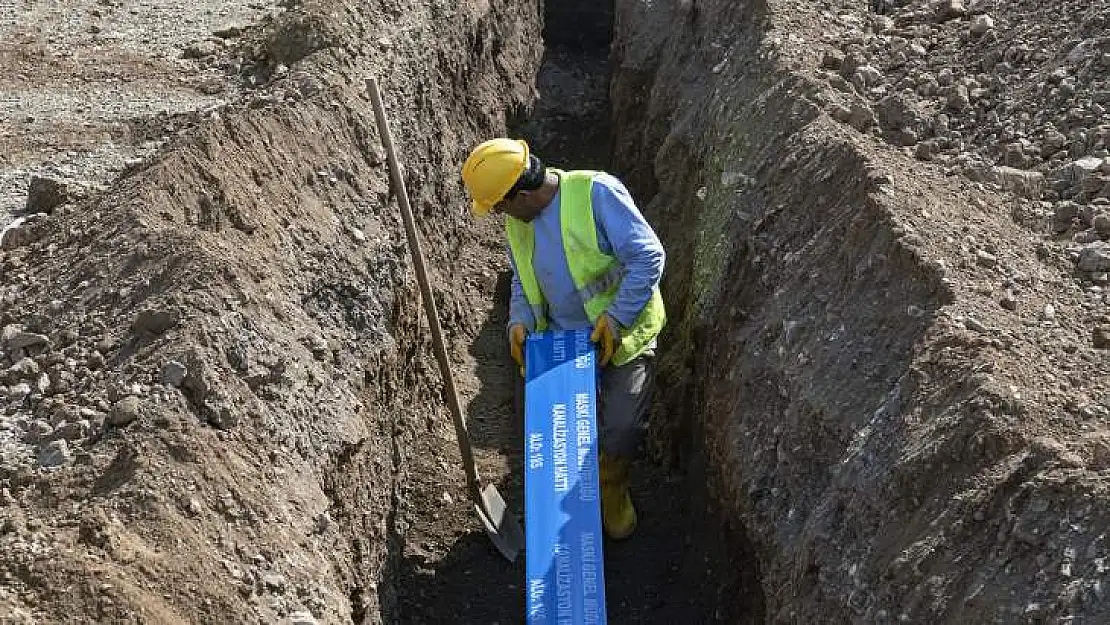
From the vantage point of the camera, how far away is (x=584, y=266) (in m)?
6.85

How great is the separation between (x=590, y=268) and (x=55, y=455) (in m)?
2.77

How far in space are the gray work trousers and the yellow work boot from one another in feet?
0.22

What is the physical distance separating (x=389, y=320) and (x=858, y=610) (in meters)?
3.38

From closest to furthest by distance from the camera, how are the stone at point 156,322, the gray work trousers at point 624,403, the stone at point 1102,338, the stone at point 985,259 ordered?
the stone at point 1102,338, the stone at point 156,322, the stone at point 985,259, the gray work trousers at point 624,403

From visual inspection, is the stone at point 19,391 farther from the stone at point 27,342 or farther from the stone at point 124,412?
the stone at point 124,412

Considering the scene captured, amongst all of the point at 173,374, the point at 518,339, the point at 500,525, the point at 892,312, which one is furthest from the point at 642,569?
the point at 173,374

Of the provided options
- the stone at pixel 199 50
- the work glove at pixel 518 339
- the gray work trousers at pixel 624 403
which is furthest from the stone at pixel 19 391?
the stone at pixel 199 50

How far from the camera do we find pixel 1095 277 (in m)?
6.06

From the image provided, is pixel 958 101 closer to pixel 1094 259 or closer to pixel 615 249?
pixel 1094 259

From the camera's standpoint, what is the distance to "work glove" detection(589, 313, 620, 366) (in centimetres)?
677

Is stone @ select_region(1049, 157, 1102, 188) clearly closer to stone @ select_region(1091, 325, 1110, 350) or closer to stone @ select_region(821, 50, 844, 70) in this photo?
stone @ select_region(1091, 325, 1110, 350)

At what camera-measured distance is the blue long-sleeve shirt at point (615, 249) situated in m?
6.72

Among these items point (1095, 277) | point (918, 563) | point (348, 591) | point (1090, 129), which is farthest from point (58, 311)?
point (1090, 129)

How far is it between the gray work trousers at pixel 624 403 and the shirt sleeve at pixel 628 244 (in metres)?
0.43
